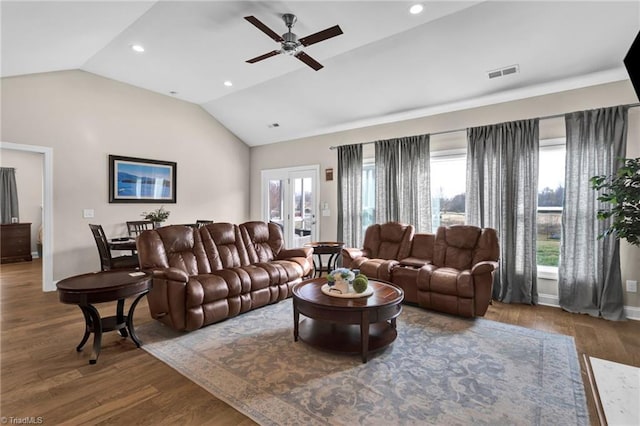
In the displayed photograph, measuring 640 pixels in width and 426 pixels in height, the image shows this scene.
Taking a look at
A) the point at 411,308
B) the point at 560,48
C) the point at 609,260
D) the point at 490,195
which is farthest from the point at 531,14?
the point at 411,308

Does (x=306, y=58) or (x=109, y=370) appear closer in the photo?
(x=109, y=370)

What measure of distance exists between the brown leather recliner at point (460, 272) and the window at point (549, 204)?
846 millimetres

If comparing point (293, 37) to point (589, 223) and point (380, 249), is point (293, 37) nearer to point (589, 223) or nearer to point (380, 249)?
point (380, 249)

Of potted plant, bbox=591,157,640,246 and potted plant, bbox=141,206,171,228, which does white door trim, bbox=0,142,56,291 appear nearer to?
potted plant, bbox=141,206,171,228

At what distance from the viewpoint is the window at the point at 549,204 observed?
4.09 meters

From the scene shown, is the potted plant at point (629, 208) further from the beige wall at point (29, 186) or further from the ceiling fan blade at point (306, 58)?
the beige wall at point (29, 186)

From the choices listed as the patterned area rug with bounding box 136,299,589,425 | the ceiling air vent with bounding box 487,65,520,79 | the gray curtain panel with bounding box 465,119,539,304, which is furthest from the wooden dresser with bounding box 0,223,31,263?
the ceiling air vent with bounding box 487,65,520,79

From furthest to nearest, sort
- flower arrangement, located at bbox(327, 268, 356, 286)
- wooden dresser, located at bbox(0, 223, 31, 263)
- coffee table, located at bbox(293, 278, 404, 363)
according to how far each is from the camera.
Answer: wooden dresser, located at bbox(0, 223, 31, 263) < flower arrangement, located at bbox(327, 268, 356, 286) < coffee table, located at bbox(293, 278, 404, 363)

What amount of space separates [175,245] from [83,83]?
3.35m

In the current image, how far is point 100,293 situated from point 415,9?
12.3ft

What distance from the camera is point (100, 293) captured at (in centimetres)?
245

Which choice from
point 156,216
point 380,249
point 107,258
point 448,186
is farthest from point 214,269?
point 448,186

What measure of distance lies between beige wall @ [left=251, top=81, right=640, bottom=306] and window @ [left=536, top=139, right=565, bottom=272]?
215 mm

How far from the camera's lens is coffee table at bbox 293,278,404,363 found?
2.56 metres
